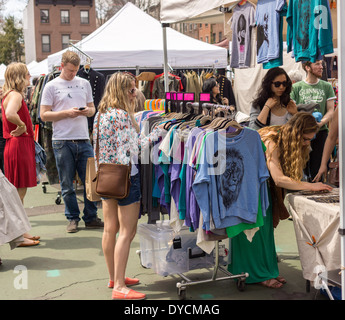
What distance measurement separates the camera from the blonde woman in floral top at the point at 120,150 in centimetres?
404

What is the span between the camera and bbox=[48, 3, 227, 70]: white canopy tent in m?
9.87

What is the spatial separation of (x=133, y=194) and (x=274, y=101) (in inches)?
82.2

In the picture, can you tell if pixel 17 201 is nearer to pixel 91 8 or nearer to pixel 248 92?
pixel 248 92

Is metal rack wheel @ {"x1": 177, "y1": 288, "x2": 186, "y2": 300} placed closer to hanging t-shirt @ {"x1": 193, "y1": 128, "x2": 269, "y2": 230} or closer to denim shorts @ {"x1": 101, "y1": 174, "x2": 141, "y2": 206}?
hanging t-shirt @ {"x1": 193, "y1": 128, "x2": 269, "y2": 230}

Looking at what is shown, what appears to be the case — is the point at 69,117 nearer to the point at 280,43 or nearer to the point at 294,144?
the point at 280,43

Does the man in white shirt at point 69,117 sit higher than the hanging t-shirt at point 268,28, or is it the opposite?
the hanging t-shirt at point 268,28

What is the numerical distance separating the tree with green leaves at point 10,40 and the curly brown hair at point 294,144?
200ft

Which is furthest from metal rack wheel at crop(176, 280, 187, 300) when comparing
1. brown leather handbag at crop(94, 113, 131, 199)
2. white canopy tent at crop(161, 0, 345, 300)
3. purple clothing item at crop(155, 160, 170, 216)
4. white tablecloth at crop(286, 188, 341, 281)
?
white canopy tent at crop(161, 0, 345, 300)

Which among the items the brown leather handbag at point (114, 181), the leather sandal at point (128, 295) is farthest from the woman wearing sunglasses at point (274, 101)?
the leather sandal at point (128, 295)

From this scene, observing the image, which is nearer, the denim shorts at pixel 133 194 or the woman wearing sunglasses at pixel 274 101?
the denim shorts at pixel 133 194

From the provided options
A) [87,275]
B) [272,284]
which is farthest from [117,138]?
[272,284]

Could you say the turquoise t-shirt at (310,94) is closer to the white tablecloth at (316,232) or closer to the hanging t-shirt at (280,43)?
the hanging t-shirt at (280,43)
